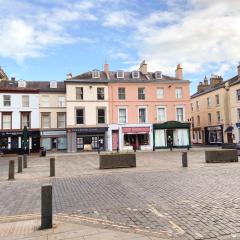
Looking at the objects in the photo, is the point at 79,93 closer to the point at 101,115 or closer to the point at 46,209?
the point at 101,115

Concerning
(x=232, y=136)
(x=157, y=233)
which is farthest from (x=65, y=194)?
(x=232, y=136)

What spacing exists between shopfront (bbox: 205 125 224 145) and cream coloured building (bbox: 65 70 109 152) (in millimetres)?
18204

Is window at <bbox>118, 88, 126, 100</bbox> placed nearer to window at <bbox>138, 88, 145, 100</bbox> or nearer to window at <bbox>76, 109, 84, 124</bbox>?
window at <bbox>138, 88, 145, 100</bbox>

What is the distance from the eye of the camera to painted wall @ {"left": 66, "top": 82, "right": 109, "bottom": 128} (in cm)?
3944

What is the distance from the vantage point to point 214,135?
4831 centimetres

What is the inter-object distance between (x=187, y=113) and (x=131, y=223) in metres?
36.6

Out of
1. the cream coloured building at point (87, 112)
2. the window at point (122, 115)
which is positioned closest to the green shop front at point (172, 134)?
the window at point (122, 115)

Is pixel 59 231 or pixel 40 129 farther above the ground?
pixel 40 129

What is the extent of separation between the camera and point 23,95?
3991 centimetres

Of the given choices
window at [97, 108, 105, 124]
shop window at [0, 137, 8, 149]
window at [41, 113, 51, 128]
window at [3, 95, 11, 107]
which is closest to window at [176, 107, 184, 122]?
window at [97, 108, 105, 124]

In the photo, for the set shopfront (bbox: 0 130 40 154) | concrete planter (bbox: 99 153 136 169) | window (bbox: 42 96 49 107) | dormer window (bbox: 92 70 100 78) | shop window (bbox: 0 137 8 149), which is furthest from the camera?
window (bbox: 42 96 49 107)

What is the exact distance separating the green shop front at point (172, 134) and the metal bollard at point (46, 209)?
115 ft

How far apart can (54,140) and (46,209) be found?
3711cm

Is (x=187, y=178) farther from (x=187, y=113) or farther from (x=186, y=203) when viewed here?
(x=187, y=113)
